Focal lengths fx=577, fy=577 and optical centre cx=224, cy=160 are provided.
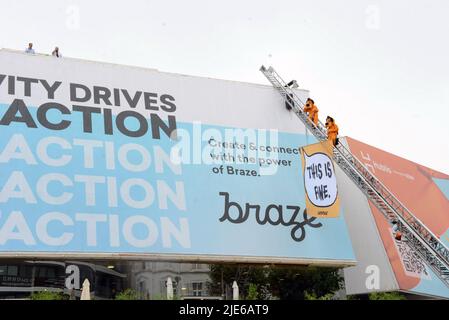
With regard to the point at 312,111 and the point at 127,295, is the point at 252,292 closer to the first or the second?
the point at 127,295

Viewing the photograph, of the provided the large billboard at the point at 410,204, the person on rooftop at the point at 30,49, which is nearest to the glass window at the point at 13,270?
the person on rooftop at the point at 30,49

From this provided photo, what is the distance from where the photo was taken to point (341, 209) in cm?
2288

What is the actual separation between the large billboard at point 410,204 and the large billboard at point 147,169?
2.39m

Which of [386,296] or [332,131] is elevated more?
[332,131]

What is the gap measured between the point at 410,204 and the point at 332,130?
8.96 metres

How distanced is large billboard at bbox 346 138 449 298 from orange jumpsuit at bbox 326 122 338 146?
5.20 meters

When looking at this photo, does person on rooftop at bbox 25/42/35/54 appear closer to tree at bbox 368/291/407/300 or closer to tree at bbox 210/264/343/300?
tree at bbox 210/264/343/300

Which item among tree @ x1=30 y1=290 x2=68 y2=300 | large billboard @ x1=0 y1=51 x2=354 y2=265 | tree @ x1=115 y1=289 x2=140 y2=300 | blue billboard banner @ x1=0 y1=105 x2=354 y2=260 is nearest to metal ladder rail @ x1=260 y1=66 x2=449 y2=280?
large billboard @ x1=0 y1=51 x2=354 y2=265

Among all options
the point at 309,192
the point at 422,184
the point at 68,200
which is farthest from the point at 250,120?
the point at 422,184

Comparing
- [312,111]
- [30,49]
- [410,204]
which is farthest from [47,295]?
[410,204]

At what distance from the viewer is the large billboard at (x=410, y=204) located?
22.6 m

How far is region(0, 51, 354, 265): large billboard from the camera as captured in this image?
1852 cm

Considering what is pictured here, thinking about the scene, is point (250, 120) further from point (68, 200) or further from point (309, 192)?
point (68, 200)

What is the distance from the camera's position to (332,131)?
19.4m
